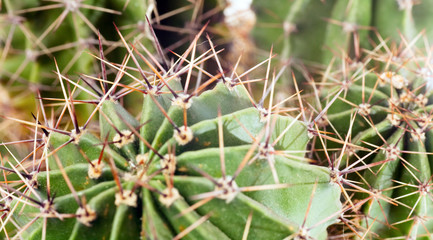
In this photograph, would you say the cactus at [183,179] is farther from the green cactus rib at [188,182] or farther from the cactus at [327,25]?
the cactus at [327,25]

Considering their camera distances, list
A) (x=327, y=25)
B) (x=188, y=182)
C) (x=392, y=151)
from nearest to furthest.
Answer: (x=188, y=182)
(x=392, y=151)
(x=327, y=25)

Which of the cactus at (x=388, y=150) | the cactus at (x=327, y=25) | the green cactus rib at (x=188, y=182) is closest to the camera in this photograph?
the green cactus rib at (x=188, y=182)

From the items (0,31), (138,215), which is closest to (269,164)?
(138,215)

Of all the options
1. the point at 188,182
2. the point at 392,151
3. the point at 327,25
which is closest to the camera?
the point at 188,182

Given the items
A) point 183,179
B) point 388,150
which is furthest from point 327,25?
point 183,179

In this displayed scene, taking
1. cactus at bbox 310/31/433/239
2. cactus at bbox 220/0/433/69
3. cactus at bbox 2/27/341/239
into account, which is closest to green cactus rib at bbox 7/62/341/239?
cactus at bbox 2/27/341/239

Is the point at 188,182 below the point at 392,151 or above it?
above

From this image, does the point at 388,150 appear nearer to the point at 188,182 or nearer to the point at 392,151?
the point at 392,151

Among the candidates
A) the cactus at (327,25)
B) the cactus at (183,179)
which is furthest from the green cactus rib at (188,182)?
the cactus at (327,25)

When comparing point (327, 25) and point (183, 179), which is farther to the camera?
point (327, 25)
